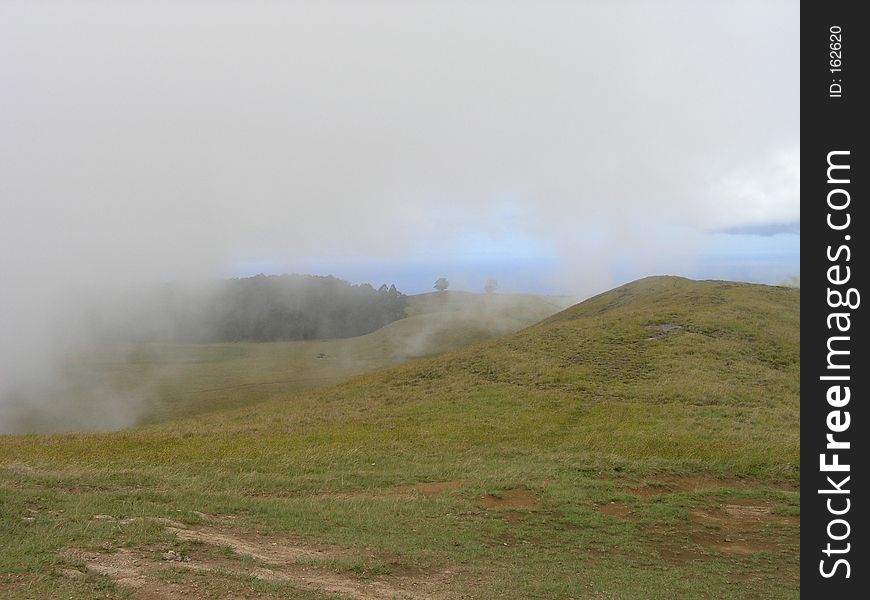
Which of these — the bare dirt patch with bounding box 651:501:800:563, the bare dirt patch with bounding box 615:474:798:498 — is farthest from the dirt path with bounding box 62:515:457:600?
the bare dirt patch with bounding box 615:474:798:498

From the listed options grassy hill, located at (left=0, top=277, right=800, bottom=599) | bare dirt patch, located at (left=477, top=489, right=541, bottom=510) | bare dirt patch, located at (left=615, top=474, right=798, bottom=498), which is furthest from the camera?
bare dirt patch, located at (left=615, top=474, right=798, bottom=498)

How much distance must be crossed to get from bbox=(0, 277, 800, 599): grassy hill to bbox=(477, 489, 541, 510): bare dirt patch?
93mm

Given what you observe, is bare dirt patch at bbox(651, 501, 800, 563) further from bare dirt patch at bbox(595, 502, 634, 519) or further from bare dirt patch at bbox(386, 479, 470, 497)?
bare dirt patch at bbox(386, 479, 470, 497)

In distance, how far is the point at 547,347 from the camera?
157 ft

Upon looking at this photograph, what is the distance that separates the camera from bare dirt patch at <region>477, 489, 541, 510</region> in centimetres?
1847

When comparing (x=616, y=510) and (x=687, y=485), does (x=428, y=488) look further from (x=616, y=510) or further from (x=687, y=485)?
(x=687, y=485)

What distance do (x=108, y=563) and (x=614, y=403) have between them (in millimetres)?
28324

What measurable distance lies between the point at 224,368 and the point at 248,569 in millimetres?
97043

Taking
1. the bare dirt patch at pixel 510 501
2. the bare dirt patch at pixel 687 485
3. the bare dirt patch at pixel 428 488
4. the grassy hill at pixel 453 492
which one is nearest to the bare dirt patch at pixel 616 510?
the grassy hill at pixel 453 492

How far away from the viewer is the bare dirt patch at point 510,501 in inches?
727

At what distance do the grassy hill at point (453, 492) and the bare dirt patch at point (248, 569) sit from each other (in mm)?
55

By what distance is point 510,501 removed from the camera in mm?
19047
